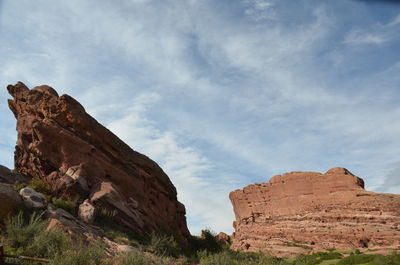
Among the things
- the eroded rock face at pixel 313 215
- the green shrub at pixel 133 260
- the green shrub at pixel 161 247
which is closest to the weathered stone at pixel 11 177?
the green shrub at pixel 161 247

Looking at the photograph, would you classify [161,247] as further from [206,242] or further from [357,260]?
[357,260]

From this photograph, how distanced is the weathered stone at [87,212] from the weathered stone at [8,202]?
3353 mm

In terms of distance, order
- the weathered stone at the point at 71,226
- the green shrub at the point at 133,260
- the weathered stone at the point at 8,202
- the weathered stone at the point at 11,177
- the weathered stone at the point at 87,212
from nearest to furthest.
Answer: the green shrub at the point at 133,260, the weathered stone at the point at 8,202, the weathered stone at the point at 71,226, the weathered stone at the point at 87,212, the weathered stone at the point at 11,177

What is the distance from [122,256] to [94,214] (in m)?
6.57

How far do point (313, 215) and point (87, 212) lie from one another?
3929 cm

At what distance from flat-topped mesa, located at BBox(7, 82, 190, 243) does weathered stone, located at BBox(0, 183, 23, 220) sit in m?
4.18

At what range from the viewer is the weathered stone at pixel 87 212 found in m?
16.5

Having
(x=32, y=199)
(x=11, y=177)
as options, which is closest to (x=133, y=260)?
(x=32, y=199)

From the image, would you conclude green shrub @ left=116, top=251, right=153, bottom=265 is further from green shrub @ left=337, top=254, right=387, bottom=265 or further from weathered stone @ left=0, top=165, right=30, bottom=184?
green shrub @ left=337, top=254, right=387, bottom=265

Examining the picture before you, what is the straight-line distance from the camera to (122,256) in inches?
426

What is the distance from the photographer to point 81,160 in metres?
19.8

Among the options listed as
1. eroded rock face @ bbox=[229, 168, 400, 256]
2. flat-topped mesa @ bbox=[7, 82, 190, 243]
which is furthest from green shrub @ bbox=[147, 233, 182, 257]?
eroded rock face @ bbox=[229, 168, 400, 256]

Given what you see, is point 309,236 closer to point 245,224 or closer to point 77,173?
point 245,224

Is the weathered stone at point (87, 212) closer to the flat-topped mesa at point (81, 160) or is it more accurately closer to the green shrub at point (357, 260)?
the flat-topped mesa at point (81, 160)
